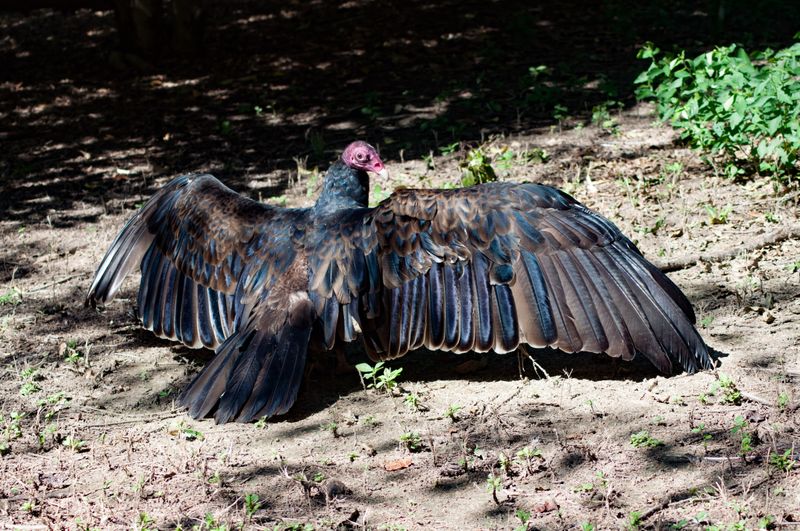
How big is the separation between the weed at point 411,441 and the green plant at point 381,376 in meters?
0.41

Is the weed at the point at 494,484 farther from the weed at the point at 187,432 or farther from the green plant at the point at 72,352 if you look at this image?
the green plant at the point at 72,352

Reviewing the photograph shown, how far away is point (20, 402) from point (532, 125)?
5266 millimetres

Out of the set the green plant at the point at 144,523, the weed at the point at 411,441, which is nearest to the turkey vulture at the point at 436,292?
the weed at the point at 411,441

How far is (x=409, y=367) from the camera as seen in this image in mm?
5035

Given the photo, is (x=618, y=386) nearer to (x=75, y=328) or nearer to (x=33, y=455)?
(x=33, y=455)

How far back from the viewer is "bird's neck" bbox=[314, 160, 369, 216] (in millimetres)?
5113

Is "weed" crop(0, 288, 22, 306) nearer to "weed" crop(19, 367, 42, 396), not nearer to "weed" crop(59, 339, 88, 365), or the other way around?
"weed" crop(59, 339, 88, 365)

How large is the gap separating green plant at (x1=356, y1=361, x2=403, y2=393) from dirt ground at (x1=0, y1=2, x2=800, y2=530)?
0.06 metres

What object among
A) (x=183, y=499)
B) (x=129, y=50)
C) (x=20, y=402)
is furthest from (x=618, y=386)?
(x=129, y=50)

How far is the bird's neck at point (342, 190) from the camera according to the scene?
5.11 m

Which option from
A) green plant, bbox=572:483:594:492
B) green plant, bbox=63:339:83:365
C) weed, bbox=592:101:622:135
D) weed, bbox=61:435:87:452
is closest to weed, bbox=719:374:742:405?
green plant, bbox=572:483:594:492

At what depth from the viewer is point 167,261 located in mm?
5336

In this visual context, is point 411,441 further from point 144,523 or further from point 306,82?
point 306,82

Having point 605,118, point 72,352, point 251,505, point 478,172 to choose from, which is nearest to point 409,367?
point 251,505
